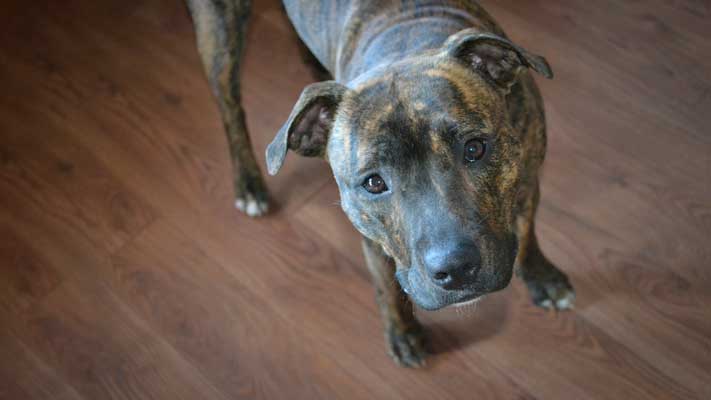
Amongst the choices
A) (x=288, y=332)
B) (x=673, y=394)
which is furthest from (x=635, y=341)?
(x=288, y=332)

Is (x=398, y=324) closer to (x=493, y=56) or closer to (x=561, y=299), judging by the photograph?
(x=561, y=299)

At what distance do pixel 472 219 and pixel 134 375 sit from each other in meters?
1.51

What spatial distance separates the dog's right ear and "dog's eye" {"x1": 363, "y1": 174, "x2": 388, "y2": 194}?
233mm

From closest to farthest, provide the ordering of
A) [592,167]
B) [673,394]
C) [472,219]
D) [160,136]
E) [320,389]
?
[472,219]
[673,394]
[320,389]
[592,167]
[160,136]

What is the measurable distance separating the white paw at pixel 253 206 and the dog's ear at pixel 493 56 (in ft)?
4.01

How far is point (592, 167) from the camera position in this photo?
2990 mm

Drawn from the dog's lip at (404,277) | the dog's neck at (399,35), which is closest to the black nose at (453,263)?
the dog's lip at (404,277)

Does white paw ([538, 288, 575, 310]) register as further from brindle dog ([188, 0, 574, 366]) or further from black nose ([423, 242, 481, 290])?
black nose ([423, 242, 481, 290])

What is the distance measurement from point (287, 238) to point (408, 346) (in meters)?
0.69

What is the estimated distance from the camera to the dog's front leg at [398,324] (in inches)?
101

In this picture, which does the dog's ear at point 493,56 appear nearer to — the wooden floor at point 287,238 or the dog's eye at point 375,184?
the dog's eye at point 375,184

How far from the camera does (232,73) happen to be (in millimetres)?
2990

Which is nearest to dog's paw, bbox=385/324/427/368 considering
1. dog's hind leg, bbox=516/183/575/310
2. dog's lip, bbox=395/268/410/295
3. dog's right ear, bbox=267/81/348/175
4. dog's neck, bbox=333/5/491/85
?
dog's hind leg, bbox=516/183/575/310

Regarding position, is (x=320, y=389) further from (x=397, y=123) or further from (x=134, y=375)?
(x=397, y=123)
